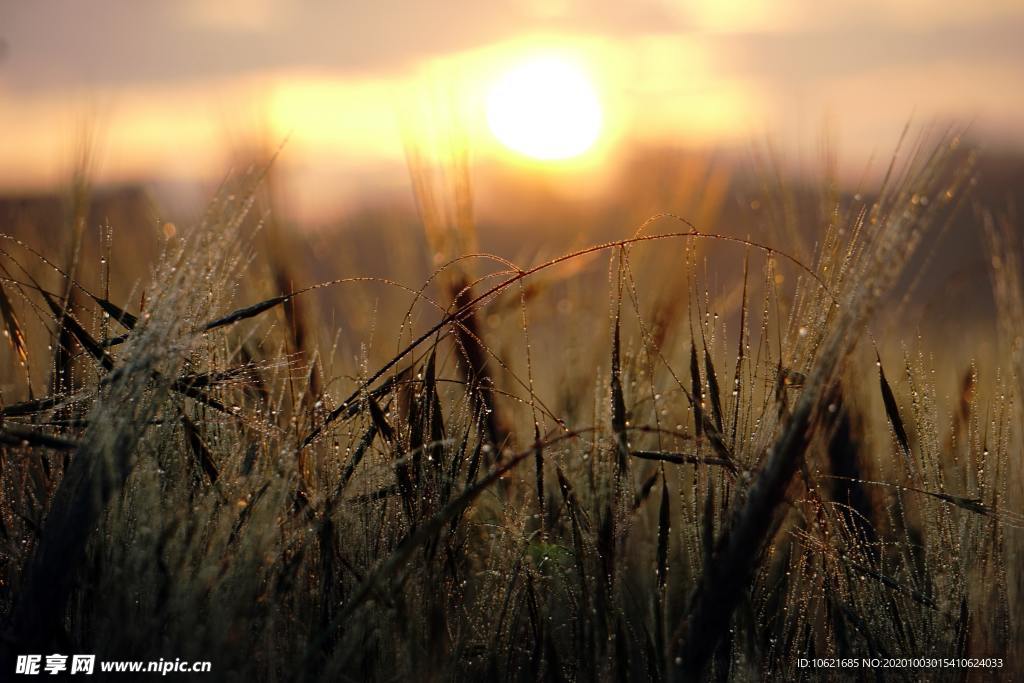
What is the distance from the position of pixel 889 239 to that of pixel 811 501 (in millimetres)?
358

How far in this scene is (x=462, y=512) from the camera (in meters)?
1.28

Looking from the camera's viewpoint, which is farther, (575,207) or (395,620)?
(575,207)

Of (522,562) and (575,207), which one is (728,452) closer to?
(522,562)

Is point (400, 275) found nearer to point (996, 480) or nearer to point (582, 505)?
point (582, 505)

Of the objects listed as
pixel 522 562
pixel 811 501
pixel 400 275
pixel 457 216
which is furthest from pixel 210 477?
pixel 400 275

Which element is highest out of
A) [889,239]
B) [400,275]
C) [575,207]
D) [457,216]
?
[575,207]

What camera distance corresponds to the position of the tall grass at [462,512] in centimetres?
108

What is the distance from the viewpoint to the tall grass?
3.56 ft

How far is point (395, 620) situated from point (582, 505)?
12.8 inches

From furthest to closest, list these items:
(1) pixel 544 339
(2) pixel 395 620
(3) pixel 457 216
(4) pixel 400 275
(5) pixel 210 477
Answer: (1) pixel 544 339, (4) pixel 400 275, (3) pixel 457 216, (5) pixel 210 477, (2) pixel 395 620

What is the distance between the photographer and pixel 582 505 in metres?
1.37

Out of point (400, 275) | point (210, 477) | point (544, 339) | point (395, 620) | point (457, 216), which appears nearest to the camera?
point (395, 620)

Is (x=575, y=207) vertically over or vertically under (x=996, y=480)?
over

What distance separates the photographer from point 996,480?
134cm
